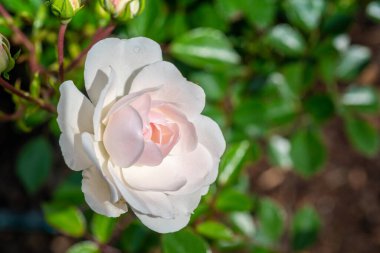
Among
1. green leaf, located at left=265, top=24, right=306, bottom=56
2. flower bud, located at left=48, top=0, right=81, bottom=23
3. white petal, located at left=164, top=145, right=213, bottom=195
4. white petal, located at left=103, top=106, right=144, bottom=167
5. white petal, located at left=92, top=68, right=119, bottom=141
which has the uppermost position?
flower bud, located at left=48, top=0, right=81, bottom=23

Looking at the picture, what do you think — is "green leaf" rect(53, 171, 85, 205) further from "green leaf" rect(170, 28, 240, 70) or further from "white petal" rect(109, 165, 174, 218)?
"white petal" rect(109, 165, 174, 218)

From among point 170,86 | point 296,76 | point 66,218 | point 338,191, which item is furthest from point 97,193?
point 338,191

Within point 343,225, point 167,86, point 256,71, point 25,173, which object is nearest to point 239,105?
point 256,71

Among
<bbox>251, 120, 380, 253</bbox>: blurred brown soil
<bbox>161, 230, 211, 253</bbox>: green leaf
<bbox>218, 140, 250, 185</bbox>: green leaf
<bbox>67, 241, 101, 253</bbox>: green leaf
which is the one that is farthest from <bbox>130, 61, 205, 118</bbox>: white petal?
<bbox>251, 120, 380, 253</bbox>: blurred brown soil

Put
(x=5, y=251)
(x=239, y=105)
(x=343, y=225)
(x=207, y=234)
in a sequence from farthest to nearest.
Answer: (x=343, y=225), (x=5, y=251), (x=239, y=105), (x=207, y=234)

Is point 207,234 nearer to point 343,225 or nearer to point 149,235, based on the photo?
point 149,235

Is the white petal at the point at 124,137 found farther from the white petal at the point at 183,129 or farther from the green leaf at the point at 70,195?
the green leaf at the point at 70,195

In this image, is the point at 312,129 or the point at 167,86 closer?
the point at 167,86

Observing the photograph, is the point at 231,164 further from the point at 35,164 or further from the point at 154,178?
the point at 35,164
